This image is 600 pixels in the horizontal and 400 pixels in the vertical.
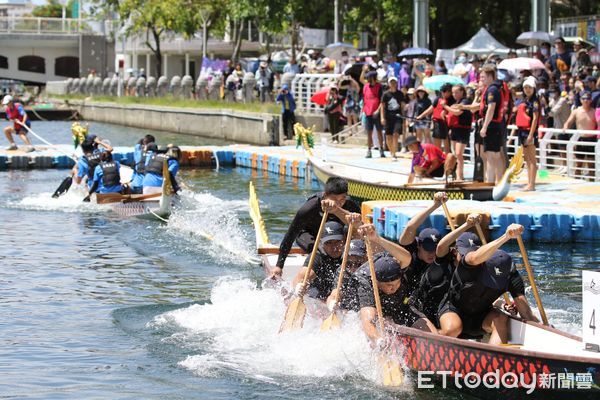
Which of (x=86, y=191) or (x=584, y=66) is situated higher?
(x=584, y=66)

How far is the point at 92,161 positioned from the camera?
24094 mm

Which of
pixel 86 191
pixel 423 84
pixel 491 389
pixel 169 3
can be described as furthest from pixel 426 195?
pixel 169 3

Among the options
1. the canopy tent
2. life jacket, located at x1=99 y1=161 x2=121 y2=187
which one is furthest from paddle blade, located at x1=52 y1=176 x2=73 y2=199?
the canopy tent

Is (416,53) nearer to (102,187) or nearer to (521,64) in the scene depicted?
(521,64)

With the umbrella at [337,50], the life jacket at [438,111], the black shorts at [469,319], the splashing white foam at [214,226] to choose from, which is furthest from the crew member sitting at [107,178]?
the umbrella at [337,50]

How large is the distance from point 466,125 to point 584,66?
4.49m

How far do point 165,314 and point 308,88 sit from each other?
24.3 metres

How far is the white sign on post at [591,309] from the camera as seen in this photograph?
9.82 meters

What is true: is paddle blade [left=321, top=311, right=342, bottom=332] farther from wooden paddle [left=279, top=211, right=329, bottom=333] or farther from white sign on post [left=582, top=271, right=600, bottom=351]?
white sign on post [left=582, top=271, right=600, bottom=351]

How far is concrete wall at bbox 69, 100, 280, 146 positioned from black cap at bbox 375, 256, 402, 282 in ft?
90.0

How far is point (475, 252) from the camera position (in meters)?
10.9

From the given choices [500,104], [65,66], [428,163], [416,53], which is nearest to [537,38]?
[416,53]

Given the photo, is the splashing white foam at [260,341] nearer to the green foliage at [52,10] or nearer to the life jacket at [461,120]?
the life jacket at [461,120]

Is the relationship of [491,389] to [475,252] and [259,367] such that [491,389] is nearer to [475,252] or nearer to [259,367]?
[475,252]
